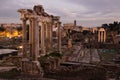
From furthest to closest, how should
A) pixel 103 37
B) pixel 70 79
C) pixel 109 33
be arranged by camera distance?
pixel 109 33 < pixel 103 37 < pixel 70 79

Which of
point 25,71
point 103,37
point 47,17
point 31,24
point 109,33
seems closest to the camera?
point 25,71

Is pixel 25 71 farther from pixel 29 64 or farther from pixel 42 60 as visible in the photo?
pixel 42 60

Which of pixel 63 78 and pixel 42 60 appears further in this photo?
pixel 42 60

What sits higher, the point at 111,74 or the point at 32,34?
the point at 32,34

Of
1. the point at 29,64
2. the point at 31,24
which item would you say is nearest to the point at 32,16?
the point at 31,24

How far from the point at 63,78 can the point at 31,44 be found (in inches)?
215

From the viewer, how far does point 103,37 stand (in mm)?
93938

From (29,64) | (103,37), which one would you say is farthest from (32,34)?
(103,37)

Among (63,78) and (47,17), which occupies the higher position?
(47,17)

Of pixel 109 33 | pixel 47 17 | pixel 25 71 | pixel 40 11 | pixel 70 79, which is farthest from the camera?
pixel 109 33

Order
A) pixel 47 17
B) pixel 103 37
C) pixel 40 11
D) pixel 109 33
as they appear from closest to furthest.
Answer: pixel 40 11, pixel 47 17, pixel 103 37, pixel 109 33

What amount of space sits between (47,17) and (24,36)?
6.83 m

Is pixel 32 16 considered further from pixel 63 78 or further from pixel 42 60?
pixel 63 78

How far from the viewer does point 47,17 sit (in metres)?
29.2
